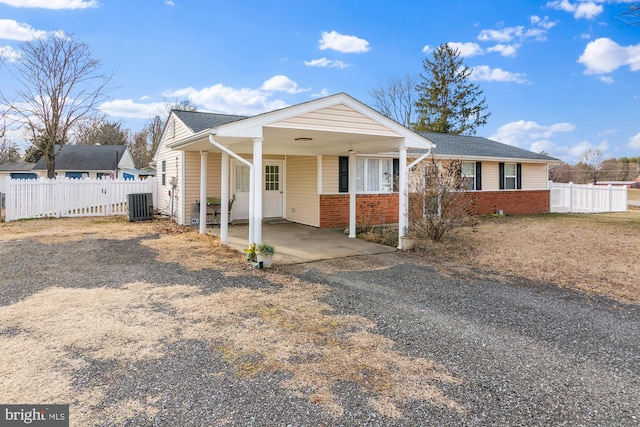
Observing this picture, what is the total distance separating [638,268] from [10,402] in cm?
911

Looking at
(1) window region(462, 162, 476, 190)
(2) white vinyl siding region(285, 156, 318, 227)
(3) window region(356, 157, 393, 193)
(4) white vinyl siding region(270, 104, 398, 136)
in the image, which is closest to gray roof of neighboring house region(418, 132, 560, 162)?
(1) window region(462, 162, 476, 190)

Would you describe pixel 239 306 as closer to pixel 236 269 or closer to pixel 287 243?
pixel 236 269

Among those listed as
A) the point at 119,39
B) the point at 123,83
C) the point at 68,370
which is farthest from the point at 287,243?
the point at 123,83

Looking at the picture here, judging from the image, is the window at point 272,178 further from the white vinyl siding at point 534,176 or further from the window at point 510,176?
the white vinyl siding at point 534,176

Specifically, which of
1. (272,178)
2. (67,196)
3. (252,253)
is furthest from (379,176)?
(67,196)

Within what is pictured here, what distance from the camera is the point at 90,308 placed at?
446cm

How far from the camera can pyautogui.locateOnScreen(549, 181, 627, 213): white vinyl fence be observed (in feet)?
59.6

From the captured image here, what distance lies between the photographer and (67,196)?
13758 mm

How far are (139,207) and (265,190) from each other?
457 centimetres

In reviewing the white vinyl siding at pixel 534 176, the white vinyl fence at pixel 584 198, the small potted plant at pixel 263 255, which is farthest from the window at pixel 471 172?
the small potted plant at pixel 263 255

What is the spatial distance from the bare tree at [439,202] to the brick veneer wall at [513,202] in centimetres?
671

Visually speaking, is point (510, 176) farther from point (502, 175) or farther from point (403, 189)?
point (403, 189)

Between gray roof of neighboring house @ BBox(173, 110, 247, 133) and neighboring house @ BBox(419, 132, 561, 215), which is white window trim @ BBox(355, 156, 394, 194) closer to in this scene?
neighboring house @ BBox(419, 132, 561, 215)

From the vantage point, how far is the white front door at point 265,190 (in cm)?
1288
